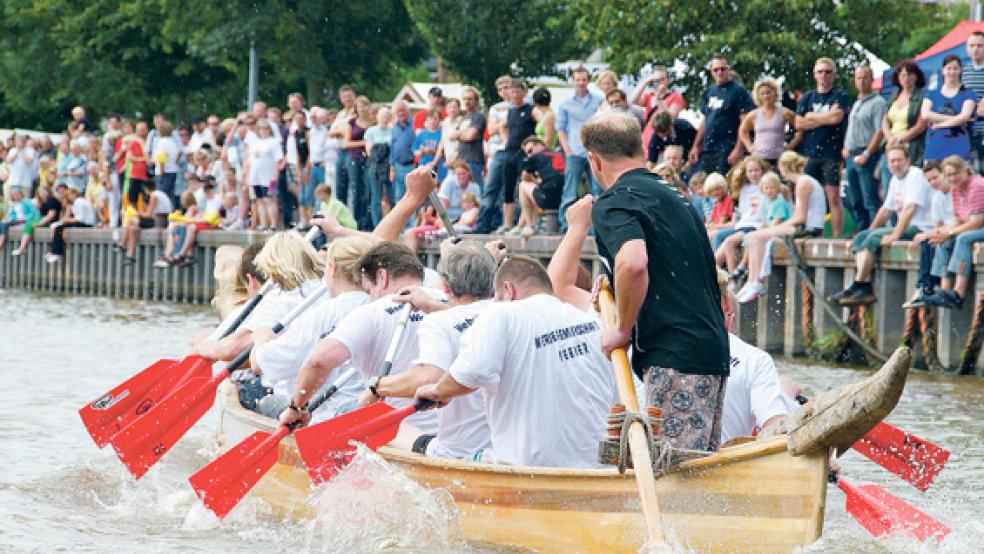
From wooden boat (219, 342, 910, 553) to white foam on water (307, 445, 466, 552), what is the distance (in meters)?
0.07

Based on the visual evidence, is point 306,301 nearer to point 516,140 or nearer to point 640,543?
point 640,543

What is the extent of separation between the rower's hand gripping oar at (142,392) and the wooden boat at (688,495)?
271 cm

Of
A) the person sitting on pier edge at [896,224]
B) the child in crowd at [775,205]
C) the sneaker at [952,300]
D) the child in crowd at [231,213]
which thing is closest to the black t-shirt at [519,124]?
the child in crowd at [775,205]

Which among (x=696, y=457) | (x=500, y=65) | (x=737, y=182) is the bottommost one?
(x=696, y=457)

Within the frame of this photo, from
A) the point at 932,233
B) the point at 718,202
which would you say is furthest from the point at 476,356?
the point at 718,202

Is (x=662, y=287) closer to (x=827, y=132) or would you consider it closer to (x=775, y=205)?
(x=775, y=205)

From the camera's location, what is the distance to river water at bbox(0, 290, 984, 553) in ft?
26.1

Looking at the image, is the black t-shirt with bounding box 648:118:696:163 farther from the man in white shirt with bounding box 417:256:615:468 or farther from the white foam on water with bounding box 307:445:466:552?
the man in white shirt with bounding box 417:256:615:468

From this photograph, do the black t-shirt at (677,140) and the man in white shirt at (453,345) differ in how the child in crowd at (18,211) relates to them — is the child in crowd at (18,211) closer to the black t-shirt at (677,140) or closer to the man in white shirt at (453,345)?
the black t-shirt at (677,140)

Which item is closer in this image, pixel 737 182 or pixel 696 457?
pixel 696 457

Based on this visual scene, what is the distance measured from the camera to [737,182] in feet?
54.3

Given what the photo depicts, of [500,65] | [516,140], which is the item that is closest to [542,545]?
[516,140]

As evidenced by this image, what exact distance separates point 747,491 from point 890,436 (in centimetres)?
112

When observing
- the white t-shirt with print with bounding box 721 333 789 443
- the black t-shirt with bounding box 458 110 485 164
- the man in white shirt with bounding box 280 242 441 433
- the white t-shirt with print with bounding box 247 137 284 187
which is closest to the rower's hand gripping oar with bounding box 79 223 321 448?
the man in white shirt with bounding box 280 242 441 433
